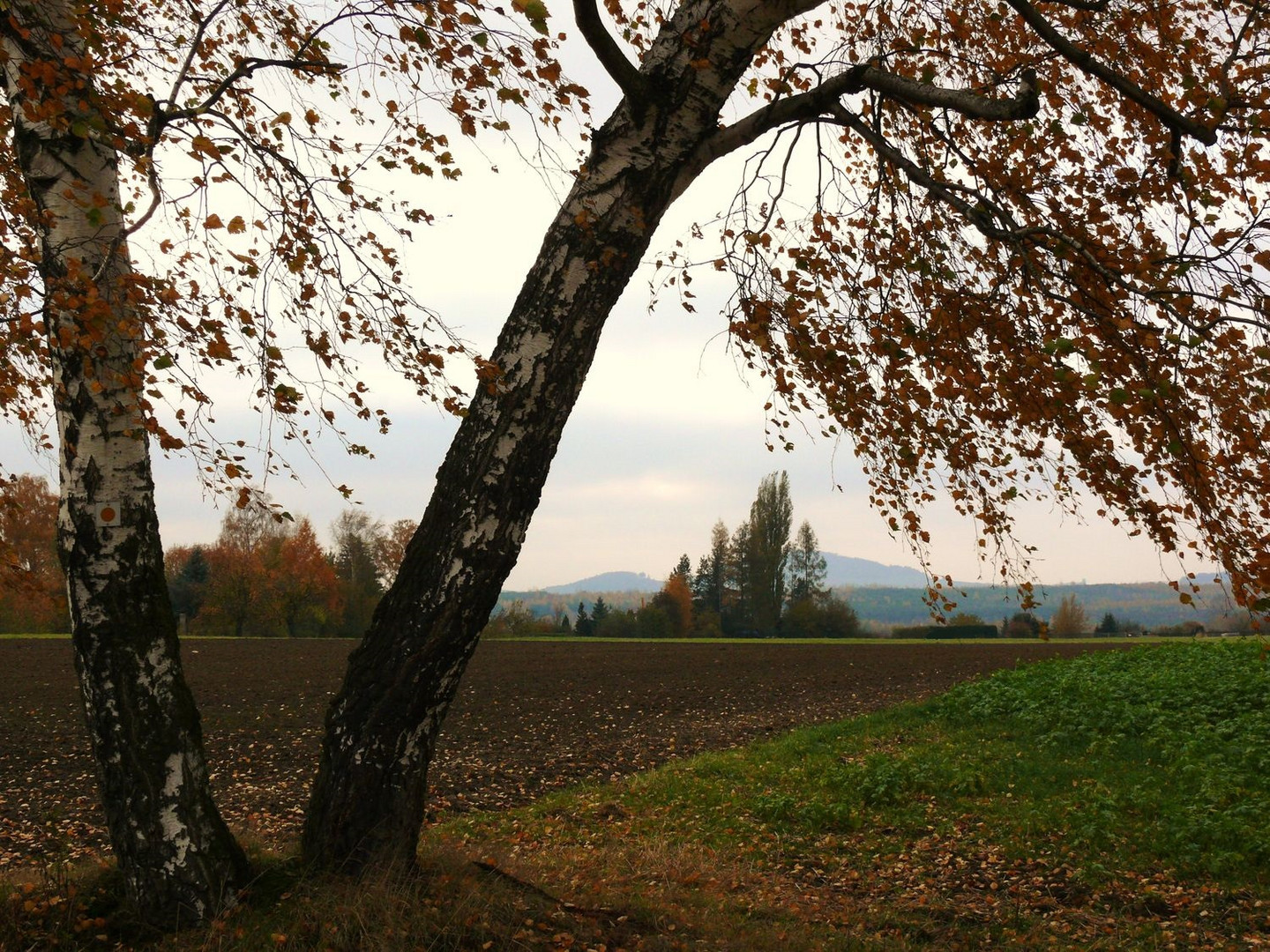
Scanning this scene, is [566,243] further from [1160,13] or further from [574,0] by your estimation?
[1160,13]

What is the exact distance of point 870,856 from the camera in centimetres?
815

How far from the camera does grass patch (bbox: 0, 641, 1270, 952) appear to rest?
4445mm

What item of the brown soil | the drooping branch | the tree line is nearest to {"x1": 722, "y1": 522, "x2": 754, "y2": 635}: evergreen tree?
the tree line

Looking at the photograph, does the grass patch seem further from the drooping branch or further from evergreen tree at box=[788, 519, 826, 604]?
evergreen tree at box=[788, 519, 826, 604]

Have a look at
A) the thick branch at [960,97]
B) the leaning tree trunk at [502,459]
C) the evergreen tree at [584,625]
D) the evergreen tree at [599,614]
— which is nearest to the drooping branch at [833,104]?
the thick branch at [960,97]

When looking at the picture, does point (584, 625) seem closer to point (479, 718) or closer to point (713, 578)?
point (713, 578)

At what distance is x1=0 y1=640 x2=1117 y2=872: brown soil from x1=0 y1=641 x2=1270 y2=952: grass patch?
148cm

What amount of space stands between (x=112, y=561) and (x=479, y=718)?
14592 millimetres

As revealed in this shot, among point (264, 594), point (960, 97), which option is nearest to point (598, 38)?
point (960, 97)

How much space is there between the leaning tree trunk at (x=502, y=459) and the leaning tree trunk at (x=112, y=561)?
66 cm

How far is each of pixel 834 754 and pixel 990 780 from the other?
2741 mm

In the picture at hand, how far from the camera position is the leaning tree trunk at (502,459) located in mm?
4477

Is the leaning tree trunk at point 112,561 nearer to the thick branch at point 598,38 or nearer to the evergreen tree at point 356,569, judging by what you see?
the thick branch at point 598,38

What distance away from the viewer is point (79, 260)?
13.4 ft
